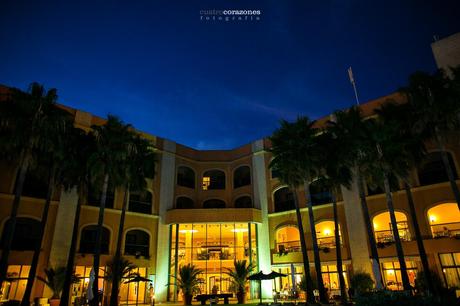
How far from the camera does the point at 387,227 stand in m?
31.0

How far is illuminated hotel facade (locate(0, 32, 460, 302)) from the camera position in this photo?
25719mm

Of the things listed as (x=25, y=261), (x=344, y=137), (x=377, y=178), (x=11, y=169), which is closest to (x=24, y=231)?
(x=25, y=261)

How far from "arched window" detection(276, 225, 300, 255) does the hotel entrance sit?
8.75ft

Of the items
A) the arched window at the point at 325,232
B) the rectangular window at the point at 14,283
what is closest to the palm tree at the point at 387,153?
the arched window at the point at 325,232

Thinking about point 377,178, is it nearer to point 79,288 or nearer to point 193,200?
point 193,200

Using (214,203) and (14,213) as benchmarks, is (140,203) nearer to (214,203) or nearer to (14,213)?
(214,203)

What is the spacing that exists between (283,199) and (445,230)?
15171mm

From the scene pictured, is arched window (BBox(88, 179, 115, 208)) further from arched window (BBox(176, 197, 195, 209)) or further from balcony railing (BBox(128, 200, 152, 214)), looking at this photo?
arched window (BBox(176, 197, 195, 209))

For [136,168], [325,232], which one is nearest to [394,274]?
[325,232]

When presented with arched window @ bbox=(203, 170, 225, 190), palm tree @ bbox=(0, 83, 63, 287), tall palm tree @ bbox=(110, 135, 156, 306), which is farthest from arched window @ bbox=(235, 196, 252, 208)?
palm tree @ bbox=(0, 83, 63, 287)

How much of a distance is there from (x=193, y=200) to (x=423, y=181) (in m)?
23.8

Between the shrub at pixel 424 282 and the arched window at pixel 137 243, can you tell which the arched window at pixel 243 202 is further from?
the shrub at pixel 424 282

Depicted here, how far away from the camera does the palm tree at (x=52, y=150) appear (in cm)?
2144

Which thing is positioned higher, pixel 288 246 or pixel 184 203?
pixel 184 203
